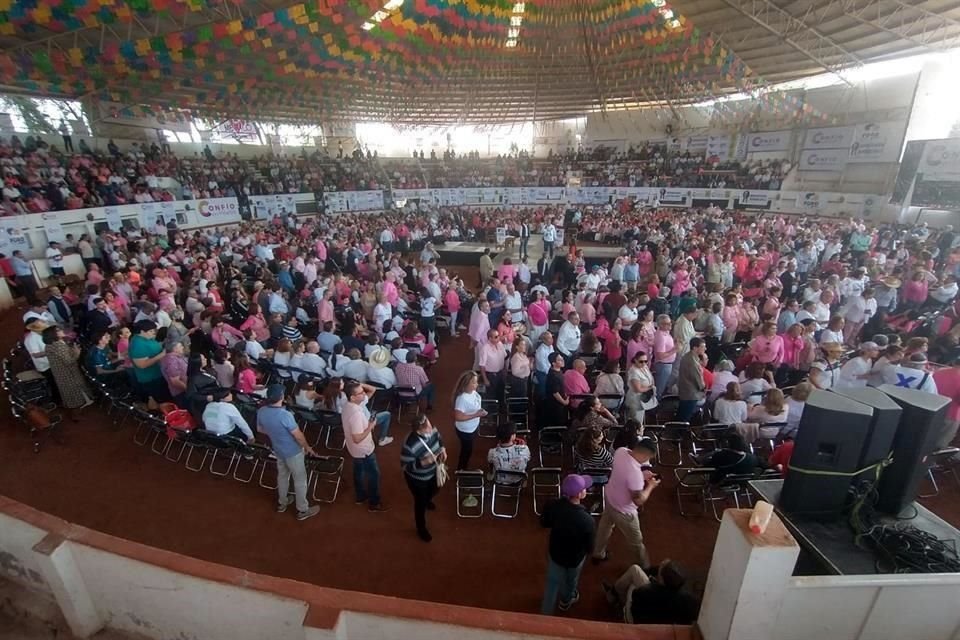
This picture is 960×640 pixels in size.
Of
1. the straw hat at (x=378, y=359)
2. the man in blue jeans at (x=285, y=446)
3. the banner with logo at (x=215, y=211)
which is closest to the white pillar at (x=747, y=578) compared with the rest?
the man in blue jeans at (x=285, y=446)

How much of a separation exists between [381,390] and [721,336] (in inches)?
219

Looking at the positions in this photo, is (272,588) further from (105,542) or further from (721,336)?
(721,336)

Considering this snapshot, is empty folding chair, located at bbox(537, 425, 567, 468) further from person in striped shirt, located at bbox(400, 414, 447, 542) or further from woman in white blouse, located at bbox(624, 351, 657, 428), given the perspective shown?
person in striped shirt, located at bbox(400, 414, 447, 542)

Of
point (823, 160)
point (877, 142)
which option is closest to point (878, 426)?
point (877, 142)

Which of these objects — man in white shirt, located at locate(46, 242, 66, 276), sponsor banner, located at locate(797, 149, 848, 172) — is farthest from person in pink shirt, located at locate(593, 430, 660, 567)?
sponsor banner, located at locate(797, 149, 848, 172)

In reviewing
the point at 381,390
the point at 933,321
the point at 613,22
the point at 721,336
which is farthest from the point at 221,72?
the point at 933,321

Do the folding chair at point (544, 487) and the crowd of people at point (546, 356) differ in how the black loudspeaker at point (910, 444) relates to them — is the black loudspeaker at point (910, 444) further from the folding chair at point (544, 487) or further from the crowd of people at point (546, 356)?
the folding chair at point (544, 487)

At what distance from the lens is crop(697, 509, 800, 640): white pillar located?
2.02 metres

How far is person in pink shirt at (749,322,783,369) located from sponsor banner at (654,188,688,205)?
2158 cm

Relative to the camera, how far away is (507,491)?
5281mm

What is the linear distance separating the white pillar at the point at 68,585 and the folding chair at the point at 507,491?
10.4 feet

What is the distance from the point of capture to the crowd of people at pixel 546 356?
171 inches

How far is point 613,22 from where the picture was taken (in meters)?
17.0

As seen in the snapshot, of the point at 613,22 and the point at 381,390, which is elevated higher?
the point at 613,22
